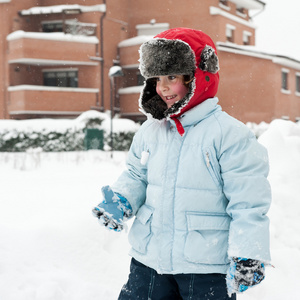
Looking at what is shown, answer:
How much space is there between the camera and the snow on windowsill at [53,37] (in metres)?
20.9

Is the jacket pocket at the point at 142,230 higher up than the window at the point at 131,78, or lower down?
lower down

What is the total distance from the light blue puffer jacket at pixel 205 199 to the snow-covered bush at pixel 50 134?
47.6 feet

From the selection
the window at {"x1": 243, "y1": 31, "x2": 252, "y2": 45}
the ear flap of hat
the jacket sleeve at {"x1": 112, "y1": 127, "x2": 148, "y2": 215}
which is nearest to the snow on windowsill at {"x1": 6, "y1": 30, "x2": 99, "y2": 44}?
the window at {"x1": 243, "y1": 31, "x2": 252, "y2": 45}

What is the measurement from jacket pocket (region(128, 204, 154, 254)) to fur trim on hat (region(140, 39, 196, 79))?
68 centimetres

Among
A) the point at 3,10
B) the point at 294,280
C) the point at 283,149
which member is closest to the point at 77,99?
the point at 3,10

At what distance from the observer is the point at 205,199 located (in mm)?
1910

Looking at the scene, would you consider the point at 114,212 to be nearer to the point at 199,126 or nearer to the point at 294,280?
the point at 199,126

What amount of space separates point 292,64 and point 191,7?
6541 mm

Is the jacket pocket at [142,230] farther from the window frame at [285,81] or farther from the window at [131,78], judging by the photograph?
the window frame at [285,81]

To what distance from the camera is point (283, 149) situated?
4.84 meters

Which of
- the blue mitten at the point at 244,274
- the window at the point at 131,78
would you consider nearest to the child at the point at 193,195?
the blue mitten at the point at 244,274

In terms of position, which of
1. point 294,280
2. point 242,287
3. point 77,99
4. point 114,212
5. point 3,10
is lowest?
point 294,280

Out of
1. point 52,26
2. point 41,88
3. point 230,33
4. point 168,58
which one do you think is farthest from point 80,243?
point 230,33

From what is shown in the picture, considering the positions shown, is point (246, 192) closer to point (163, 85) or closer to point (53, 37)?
point (163, 85)
